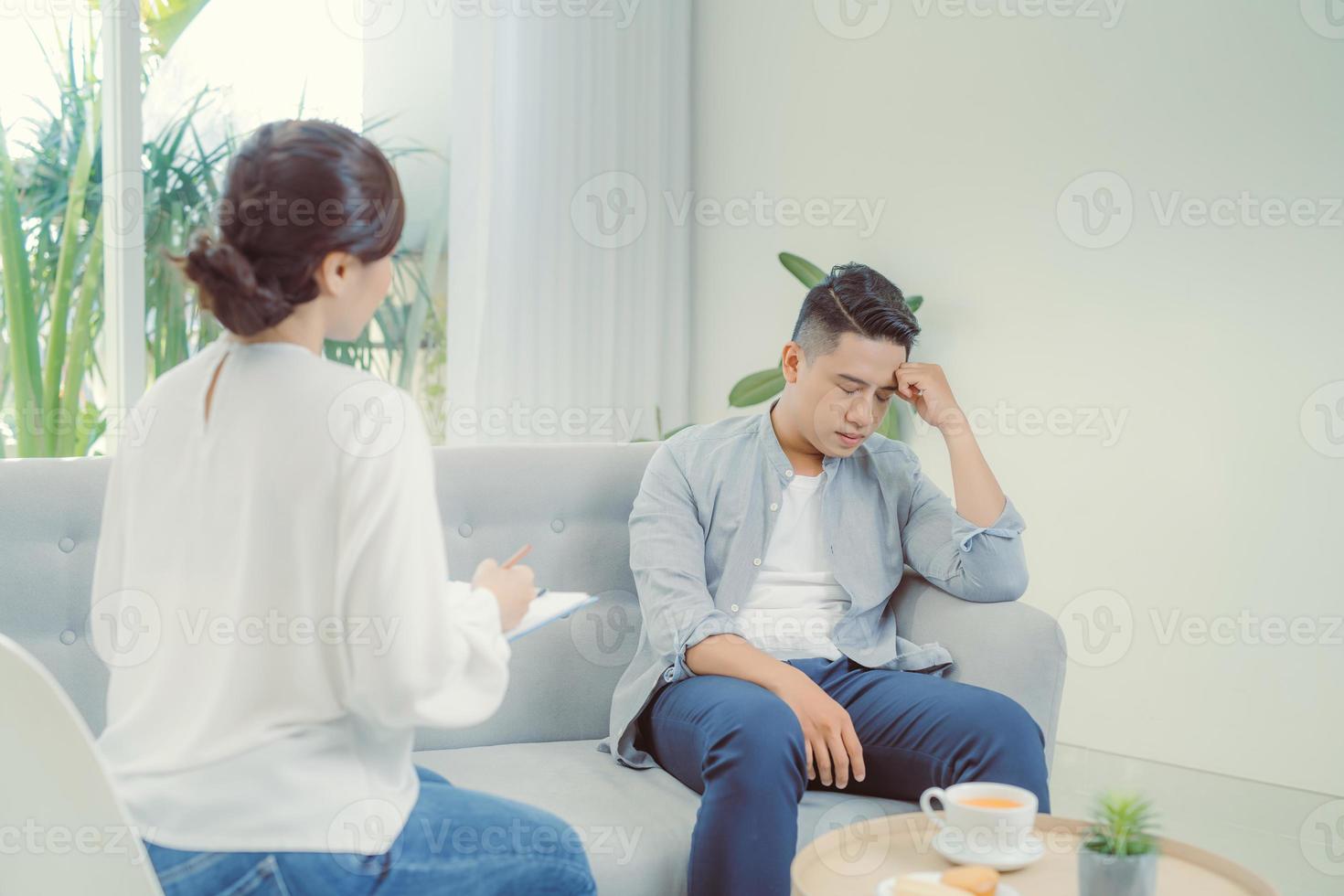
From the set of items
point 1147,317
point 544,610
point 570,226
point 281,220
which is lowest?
point 544,610

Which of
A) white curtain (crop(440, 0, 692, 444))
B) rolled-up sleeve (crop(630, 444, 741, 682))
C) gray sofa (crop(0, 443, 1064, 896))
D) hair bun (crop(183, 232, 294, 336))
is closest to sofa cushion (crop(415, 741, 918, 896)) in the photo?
gray sofa (crop(0, 443, 1064, 896))

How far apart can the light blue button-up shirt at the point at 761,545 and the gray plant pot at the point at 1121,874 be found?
0.72 m

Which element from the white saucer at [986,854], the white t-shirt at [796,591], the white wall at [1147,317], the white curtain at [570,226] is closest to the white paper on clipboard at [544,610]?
the white saucer at [986,854]

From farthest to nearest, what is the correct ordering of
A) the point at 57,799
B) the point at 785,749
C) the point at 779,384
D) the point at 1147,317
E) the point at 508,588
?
the point at 779,384 < the point at 1147,317 < the point at 785,749 < the point at 508,588 < the point at 57,799

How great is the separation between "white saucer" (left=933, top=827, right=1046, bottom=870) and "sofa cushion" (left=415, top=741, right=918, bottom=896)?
0.38 m

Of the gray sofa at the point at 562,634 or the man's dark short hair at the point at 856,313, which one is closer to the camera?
the gray sofa at the point at 562,634

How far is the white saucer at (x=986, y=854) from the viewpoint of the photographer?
1.23 meters

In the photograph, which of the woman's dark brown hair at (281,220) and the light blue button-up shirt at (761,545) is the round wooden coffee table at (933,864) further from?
the woman's dark brown hair at (281,220)

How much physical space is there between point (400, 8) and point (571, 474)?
2.32 meters

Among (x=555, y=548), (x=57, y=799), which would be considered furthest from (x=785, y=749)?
(x=57, y=799)

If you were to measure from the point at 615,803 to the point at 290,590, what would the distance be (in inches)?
29.4

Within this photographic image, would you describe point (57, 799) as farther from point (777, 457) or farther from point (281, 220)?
point (777, 457)

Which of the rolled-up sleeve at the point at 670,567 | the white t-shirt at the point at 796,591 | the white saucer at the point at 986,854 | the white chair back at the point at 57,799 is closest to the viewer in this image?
the white chair back at the point at 57,799

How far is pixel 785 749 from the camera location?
1521 mm
